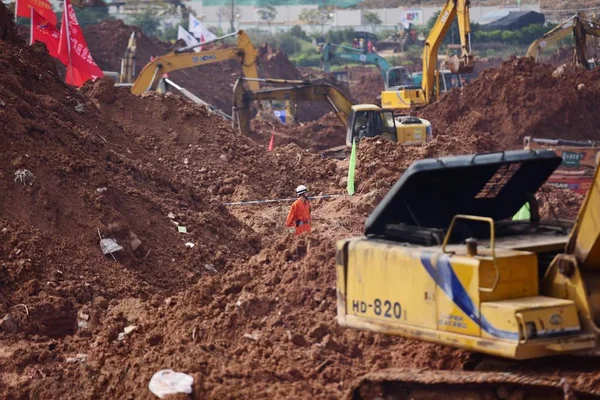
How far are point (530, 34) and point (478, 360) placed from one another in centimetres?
5620

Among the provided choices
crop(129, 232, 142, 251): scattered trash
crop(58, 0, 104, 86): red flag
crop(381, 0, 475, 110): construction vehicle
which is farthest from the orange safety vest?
crop(381, 0, 475, 110): construction vehicle

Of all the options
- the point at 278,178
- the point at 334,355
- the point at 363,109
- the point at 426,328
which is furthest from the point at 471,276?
the point at 363,109

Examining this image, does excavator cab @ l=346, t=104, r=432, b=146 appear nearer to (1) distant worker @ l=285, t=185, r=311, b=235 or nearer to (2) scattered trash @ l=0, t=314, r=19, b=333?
(1) distant worker @ l=285, t=185, r=311, b=235

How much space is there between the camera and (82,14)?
221ft

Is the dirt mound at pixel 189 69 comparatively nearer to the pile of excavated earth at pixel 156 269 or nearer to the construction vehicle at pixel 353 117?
the construction vehicle at pixel 353 117

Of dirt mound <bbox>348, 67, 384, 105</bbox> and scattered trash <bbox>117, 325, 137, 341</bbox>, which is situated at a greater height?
scattered trash <bbox>117, 325, 137, 341</bbox>

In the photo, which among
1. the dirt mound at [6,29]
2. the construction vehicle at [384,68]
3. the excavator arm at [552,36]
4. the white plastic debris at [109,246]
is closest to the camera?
the white plastic debris at [109,246]

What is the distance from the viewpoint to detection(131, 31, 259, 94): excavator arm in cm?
3066

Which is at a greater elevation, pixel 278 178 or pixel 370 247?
pixel 370 247

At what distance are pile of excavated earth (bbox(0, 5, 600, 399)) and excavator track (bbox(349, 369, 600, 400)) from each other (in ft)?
0.53

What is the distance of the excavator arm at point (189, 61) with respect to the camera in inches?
1207

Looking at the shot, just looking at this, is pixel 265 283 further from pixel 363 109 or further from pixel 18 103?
pixel 363 109

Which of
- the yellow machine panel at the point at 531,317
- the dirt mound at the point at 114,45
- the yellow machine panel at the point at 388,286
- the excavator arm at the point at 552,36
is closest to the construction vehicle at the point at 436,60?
the excavator arm at the point at 552,36

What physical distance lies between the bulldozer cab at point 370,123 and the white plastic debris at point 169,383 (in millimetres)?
18381
